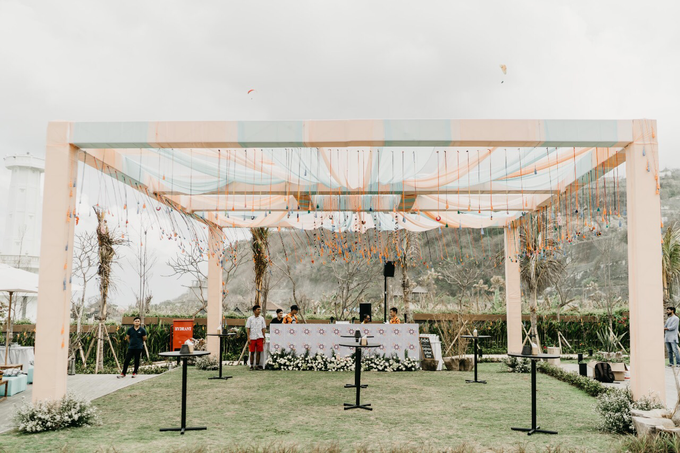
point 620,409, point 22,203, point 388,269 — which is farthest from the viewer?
point 22,203

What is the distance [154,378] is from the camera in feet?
35.5

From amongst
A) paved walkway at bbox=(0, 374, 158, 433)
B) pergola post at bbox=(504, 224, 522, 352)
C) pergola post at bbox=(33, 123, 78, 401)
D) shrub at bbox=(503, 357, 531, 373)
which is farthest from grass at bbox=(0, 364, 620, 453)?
pergola post at bbox=(504, 224, 522, 352)

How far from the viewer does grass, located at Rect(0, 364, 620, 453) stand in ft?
18.1

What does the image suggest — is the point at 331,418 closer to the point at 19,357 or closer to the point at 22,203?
the point at 19,357

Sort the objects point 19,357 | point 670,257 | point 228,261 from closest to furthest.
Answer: point 19,357
point 670,257
point 228,261

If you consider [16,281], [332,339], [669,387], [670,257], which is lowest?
[669,387]

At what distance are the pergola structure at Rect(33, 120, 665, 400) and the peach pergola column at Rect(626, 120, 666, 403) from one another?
0.04 feet

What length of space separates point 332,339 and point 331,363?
1.75 feet

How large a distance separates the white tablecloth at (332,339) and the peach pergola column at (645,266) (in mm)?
6260

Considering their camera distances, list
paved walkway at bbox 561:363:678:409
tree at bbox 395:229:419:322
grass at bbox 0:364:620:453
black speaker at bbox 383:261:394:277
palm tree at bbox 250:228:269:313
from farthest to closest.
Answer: tree at bbox 395:229:419:322, palm tree at bbox 250:228:269:313, black speaker at bbox 383:261:394:277, paved walkway at bbox 561:363:678:409, grass at bbox 0:364:620:453

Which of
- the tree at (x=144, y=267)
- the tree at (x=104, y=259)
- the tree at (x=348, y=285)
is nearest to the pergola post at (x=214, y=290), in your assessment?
the tree at (x=104, y=259)

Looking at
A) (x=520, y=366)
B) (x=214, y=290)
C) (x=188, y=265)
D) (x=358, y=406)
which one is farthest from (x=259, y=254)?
(x=358, y=406)

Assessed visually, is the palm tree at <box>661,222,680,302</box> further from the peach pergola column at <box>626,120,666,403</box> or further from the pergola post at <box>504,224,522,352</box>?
the peach pergola column at <box>626,120,666,403</box>

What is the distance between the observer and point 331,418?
22.9 ft
